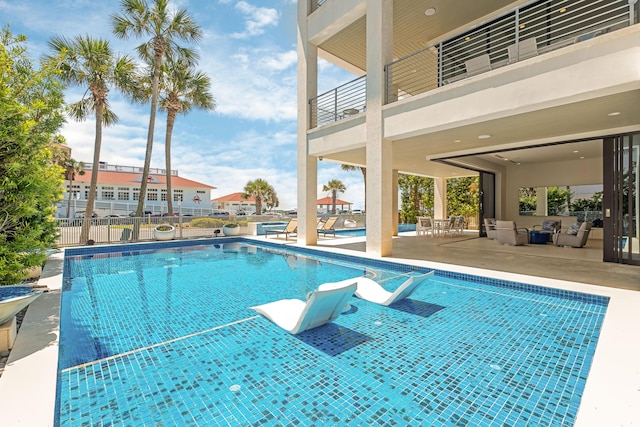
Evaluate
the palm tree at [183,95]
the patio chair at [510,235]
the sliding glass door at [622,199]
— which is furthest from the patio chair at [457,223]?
the palm tree at [183,95]

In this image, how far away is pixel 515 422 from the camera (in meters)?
2.50

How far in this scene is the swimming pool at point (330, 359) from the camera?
8.69 ft

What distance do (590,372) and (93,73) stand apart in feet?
59.3

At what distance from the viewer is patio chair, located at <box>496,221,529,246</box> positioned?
11828 millimetres

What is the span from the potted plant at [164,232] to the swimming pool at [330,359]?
772cm

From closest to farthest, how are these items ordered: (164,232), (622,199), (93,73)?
(622,199), (93,73), (164,232)

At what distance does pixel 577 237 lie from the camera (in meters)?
11.1

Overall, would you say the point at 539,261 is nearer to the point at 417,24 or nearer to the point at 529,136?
the point at 529,136

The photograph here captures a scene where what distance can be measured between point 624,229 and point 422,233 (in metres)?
9.84

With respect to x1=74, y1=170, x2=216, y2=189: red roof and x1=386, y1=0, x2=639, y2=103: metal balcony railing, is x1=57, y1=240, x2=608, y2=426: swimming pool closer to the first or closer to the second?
x1=386, y1=0, x2=639, y2=103: metal balcony railing

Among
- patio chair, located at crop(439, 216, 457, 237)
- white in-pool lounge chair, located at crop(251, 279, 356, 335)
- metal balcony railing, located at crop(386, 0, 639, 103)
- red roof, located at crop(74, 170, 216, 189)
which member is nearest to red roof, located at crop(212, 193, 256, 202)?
red roof, located at crop(74, 170, 216, 189)

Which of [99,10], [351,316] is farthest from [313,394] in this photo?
[99,10]

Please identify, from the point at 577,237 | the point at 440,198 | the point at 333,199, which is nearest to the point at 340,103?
the point at 577,237

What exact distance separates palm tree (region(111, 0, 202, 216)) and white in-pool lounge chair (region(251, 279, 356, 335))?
13296mm
